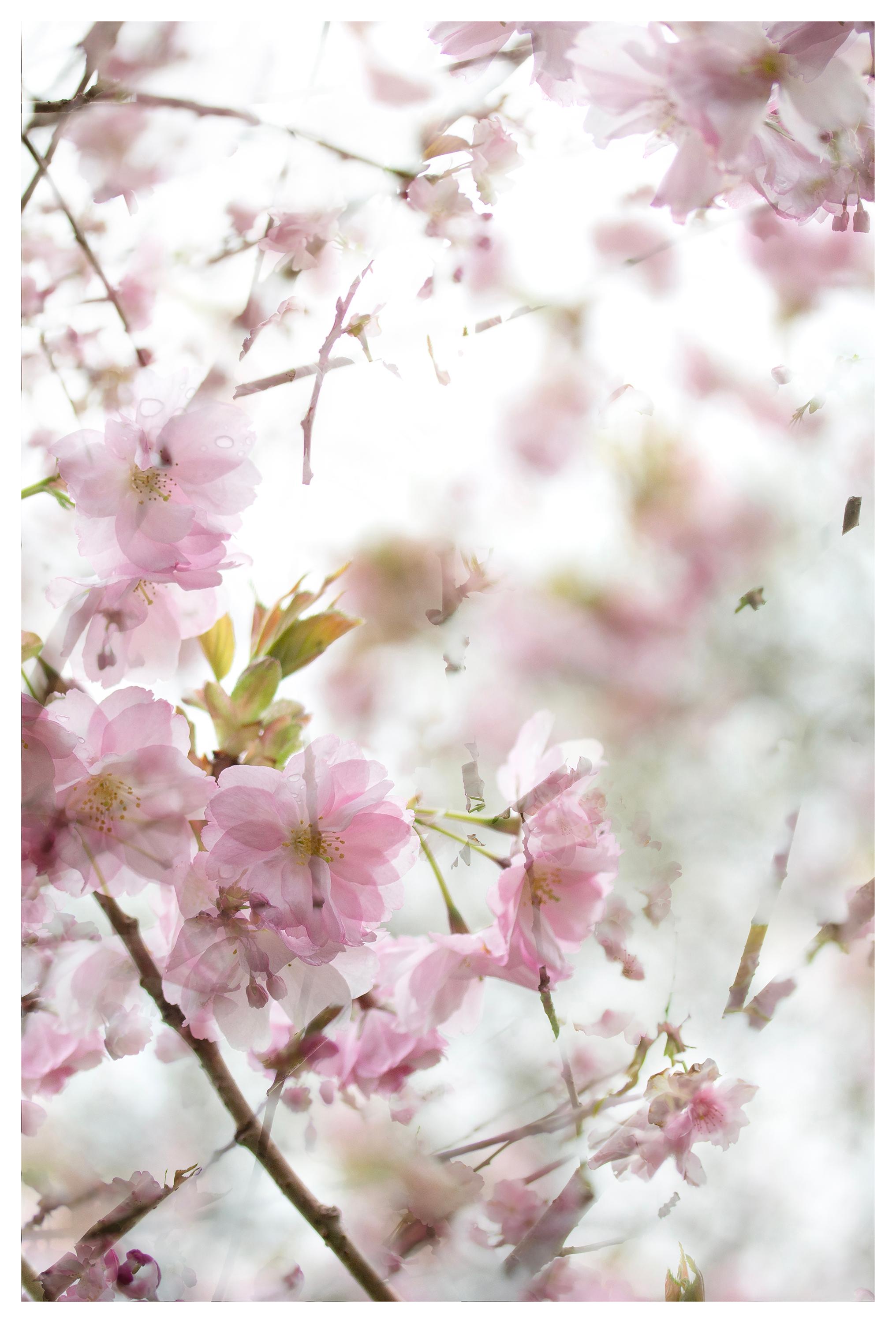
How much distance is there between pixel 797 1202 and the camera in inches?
23.6

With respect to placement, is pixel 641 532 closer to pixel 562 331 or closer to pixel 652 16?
pixel 562 331

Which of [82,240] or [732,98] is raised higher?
[82,240]

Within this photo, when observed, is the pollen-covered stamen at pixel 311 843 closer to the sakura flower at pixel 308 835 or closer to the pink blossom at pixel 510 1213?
the sakura flower at pixel 308 835

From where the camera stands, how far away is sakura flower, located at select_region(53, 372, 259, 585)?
1.75 ft

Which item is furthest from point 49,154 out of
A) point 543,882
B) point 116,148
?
point 543,882

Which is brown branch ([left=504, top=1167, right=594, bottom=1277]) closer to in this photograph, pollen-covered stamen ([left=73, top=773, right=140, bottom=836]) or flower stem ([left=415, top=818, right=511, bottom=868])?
flower stem ([left=415, top=818, right=511, bottom=868])

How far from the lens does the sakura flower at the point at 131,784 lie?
540 mm

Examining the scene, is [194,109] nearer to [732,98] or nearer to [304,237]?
[304,237]

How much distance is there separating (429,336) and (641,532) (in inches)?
8.3

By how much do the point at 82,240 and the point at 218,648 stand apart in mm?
321

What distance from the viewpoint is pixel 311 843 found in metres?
0.52

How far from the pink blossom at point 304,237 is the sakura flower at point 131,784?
0.33 meters

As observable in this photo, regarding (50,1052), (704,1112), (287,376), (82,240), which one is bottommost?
(704,1112)
